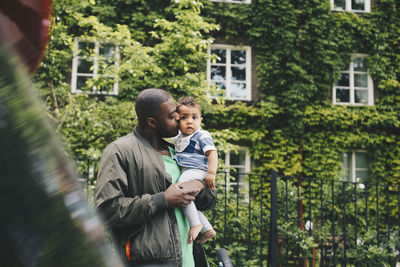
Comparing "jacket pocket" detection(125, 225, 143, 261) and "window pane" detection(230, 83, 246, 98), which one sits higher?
"window pane" detection(230, 83, 246, 98)

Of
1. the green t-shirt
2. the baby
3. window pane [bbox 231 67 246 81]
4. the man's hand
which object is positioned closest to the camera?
the man's hand

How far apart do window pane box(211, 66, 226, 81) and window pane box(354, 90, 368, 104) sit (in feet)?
16.6

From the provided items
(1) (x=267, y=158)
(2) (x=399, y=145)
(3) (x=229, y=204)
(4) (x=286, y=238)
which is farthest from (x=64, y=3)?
(2) (x=399, y=145)

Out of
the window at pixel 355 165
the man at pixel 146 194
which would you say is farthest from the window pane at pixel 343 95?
the man at pixel 146 194

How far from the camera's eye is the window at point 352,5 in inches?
524

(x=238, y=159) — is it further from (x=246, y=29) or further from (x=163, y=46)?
(x=163, y=46)

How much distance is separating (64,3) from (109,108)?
2.10 m

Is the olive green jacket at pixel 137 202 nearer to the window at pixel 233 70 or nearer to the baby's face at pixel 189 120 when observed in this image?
the baby's face at pixel 189 120

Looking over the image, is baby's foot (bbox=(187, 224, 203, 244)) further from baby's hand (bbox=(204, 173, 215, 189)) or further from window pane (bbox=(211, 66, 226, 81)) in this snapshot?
window pane (bbox=(211, 66, 226, 81))

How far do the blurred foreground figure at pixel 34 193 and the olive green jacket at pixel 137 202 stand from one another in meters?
1.65

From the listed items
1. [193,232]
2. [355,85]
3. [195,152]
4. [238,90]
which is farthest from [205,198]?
[355,85]

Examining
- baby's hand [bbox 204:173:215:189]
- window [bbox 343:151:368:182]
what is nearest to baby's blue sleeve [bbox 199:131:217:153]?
baby's hand [bbox 204:173:215:189]

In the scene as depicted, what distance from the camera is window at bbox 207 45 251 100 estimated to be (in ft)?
41.5

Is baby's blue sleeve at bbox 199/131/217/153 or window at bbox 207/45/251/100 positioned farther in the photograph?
window at bbox 207/45/251/100
